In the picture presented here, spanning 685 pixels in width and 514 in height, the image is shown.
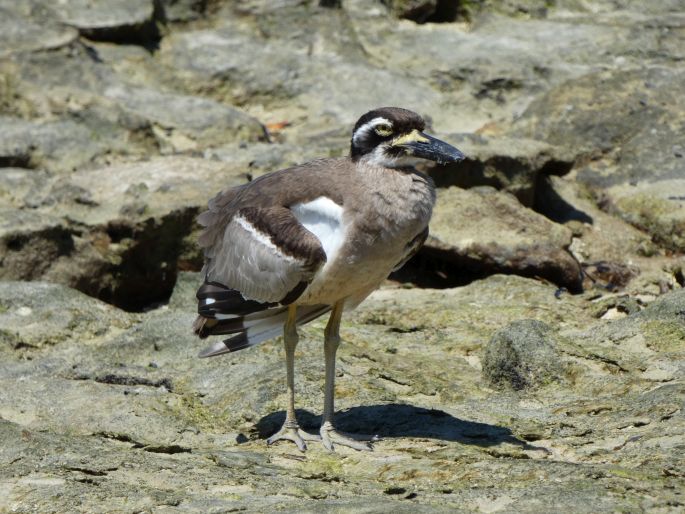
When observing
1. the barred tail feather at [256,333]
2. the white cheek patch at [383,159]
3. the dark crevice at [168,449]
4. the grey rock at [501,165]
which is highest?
the white cheek patch at [383,159]

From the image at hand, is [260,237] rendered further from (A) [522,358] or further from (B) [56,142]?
(B) [56,142]

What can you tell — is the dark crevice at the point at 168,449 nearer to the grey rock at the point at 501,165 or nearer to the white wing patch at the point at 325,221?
the white wing patch at the point at 325,221

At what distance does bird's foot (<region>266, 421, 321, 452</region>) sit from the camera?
6.07 meters

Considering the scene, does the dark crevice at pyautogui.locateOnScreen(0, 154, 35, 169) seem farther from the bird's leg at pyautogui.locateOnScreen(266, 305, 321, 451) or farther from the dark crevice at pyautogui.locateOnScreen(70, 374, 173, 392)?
the bird's leg at pyautogui.locateOnScreen(266, 305, 321, 451)

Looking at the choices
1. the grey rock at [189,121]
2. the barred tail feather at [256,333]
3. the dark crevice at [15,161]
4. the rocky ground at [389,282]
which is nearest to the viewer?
the rocky ground at [389,282]

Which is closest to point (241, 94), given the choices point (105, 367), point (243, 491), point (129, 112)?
point (129, 112)

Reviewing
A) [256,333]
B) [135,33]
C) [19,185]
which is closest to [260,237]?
[256,333]

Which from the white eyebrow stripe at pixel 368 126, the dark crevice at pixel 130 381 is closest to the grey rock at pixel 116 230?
the dark crevice at pixel 130 381

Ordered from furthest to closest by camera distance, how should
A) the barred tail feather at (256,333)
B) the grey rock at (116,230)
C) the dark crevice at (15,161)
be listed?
1. the dark crevice at (15,161)
2. the grey rock at (116,230)
3. the barred tail feather at (256,333)

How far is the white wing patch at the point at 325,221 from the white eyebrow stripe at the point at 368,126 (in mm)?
433

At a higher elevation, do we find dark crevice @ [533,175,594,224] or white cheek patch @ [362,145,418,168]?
white cheek patch @ [362,145,418,168]

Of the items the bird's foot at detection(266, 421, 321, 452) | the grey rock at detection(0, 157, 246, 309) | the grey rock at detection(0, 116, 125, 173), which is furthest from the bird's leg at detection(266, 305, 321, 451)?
the grey rock at detection(0, 116, 125, 173)

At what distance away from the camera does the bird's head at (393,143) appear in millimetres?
6176

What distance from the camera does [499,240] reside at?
8.68 m
